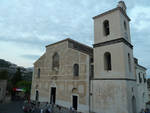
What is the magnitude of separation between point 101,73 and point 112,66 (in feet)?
5.36

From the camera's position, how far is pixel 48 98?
20.7m

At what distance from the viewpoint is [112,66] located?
44.6 ft

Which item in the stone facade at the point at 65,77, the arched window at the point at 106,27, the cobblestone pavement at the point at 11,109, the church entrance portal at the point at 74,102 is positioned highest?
the arched window at the point at 106,27

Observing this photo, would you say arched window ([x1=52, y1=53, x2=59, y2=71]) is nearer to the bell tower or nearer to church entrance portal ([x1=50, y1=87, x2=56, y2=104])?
church entrance portal ([x1=50, y1=87, x2=56, y2=104])

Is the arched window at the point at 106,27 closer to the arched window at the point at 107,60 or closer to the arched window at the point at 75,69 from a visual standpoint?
the arched window at the point at 107,60

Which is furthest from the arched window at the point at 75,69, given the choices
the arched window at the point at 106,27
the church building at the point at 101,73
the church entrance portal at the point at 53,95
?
the arched window at the point at 106,27

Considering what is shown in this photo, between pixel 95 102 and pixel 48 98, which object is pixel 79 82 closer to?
pixel 95 102

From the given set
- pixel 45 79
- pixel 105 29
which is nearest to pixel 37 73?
pixel 45 79

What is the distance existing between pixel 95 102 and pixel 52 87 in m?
9.06

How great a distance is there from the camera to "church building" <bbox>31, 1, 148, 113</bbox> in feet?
42.2

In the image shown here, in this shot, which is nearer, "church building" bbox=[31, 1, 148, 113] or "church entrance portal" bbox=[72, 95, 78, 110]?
"church building" bbox=[31, 1, 148, 113]

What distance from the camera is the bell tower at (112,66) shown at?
12.5m

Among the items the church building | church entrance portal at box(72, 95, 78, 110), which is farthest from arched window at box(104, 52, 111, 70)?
church entrance portal at box(72, 95, 78, 110)

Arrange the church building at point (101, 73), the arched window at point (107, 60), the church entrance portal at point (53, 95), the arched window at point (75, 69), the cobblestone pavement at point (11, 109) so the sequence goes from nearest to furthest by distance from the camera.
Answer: the church building at point (101, 73)
the arched window at point (107, 60)
the cobblestone pavement at point (11, 109)
the arched window at point (75, 69)
the church entrance portal at point (53, 95)
